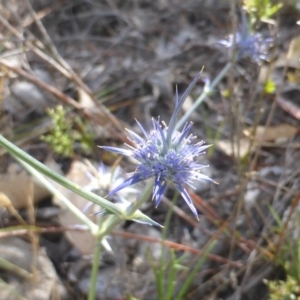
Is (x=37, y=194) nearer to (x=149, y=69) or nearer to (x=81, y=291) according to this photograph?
(x=81, y=291)

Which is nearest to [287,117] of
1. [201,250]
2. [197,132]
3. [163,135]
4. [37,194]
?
[197,132]

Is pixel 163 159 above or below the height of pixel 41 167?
above

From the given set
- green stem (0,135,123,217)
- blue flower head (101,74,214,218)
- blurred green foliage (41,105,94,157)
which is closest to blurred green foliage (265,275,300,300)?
blue flower head (101,74,214,218)

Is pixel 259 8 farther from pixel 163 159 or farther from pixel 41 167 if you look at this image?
pixel 41 167

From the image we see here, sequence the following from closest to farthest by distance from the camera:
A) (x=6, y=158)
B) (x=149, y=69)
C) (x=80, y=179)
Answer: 1. (x=80, y=179)
2. (x=6, y=158)
3. (x=149, y=69)

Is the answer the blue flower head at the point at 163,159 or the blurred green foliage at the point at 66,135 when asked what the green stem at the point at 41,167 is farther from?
the blurred green foliage at the point at 66,135

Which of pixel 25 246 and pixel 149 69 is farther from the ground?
pixel 149 69

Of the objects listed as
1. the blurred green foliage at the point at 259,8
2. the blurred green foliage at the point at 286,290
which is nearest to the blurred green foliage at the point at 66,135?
the blurred green foliage at the point at 259,8

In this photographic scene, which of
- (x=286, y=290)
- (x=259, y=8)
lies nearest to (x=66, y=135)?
(x=259, y=8)
